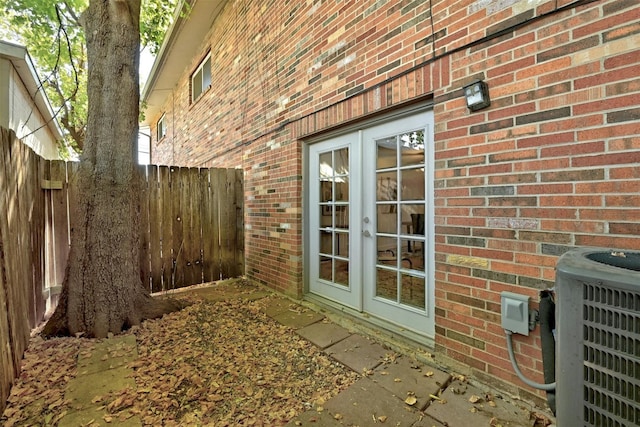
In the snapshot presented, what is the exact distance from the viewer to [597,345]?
0.89 metres

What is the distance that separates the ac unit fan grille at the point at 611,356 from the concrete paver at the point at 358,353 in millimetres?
1507

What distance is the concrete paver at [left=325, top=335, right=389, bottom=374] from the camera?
7.32ft

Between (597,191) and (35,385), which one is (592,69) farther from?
(35,385)

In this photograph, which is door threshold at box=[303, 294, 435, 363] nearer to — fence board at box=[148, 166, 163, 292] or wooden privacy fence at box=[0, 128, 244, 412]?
wooden privacy fence at box=[0, 128, 244, 412]

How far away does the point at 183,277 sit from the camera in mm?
4371

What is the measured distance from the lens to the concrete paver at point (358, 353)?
223 cm

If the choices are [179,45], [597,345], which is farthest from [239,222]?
[179,45]

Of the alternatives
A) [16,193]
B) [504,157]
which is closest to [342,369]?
[504,157]

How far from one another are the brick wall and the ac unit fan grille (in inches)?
34.4

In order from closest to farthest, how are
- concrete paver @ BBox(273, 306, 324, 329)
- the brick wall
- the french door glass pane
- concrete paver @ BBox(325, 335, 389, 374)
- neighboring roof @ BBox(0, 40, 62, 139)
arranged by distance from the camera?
the brick wall → concrete paver @ BBox(325, 335, 389, 374) → concrete paver @ BBox(273, 306, 324, 329) → the french door glass pane → neighboring roof @ BBox(0, 40, 62, 139)

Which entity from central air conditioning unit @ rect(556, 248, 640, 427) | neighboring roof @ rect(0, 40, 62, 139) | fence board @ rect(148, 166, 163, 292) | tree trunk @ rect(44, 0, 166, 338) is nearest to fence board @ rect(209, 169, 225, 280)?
fence board @ rect(148, 166, 163, 292)

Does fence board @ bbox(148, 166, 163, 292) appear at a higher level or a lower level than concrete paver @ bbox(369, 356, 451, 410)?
higher

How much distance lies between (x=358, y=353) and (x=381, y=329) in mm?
415

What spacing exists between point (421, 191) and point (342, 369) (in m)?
1.57
